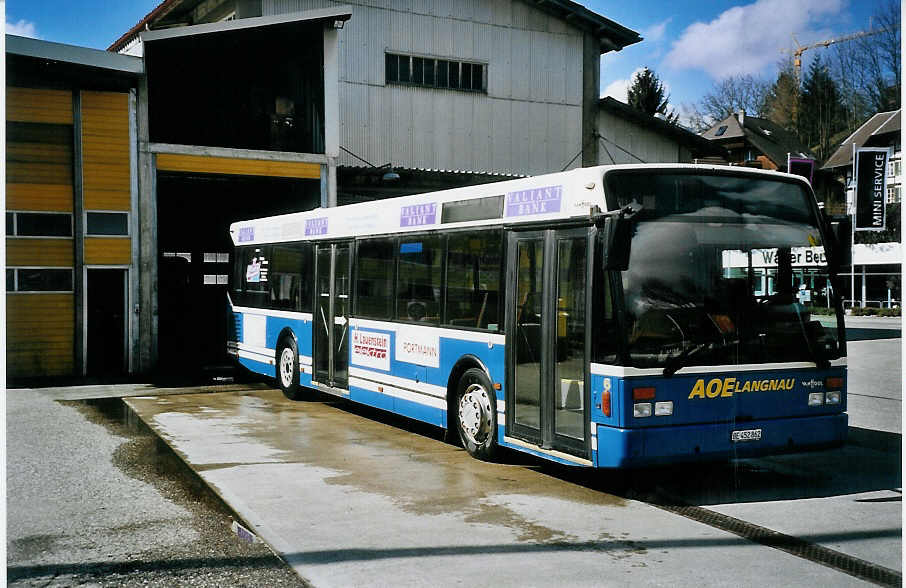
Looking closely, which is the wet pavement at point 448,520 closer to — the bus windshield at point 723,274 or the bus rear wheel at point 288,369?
the bus windshield at point 723,274

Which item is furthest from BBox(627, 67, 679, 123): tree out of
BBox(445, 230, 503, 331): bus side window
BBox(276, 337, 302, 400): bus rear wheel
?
BBox(445, 230, 503, 331): bus side window

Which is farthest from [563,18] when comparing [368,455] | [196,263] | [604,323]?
[604,323]

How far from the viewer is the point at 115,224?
720 inches

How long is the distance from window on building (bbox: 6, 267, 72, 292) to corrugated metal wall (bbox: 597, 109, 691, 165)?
60.6 feet

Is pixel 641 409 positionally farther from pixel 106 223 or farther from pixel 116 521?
pixel 106 223

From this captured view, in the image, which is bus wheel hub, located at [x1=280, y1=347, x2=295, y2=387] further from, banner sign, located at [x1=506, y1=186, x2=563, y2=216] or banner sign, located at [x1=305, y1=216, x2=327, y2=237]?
banner sign, located at [x1=506, y1=186, x2=563, y2=216]

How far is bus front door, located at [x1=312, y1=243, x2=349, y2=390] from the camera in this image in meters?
13.2

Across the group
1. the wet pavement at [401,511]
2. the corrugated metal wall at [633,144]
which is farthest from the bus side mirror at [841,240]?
the corrugated metal wall at [633,144]

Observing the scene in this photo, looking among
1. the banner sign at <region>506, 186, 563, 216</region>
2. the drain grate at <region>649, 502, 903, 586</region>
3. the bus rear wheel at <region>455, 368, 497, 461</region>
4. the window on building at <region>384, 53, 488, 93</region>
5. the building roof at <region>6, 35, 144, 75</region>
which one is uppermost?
the window on building at <region>384, 53, 488, 93</region>

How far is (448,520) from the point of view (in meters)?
7.35

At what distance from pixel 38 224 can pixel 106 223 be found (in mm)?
1188

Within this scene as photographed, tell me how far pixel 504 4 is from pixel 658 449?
955 inches

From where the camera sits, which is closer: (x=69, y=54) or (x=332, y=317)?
(x=332, y=317)

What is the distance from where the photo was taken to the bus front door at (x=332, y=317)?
13195 millimetres
